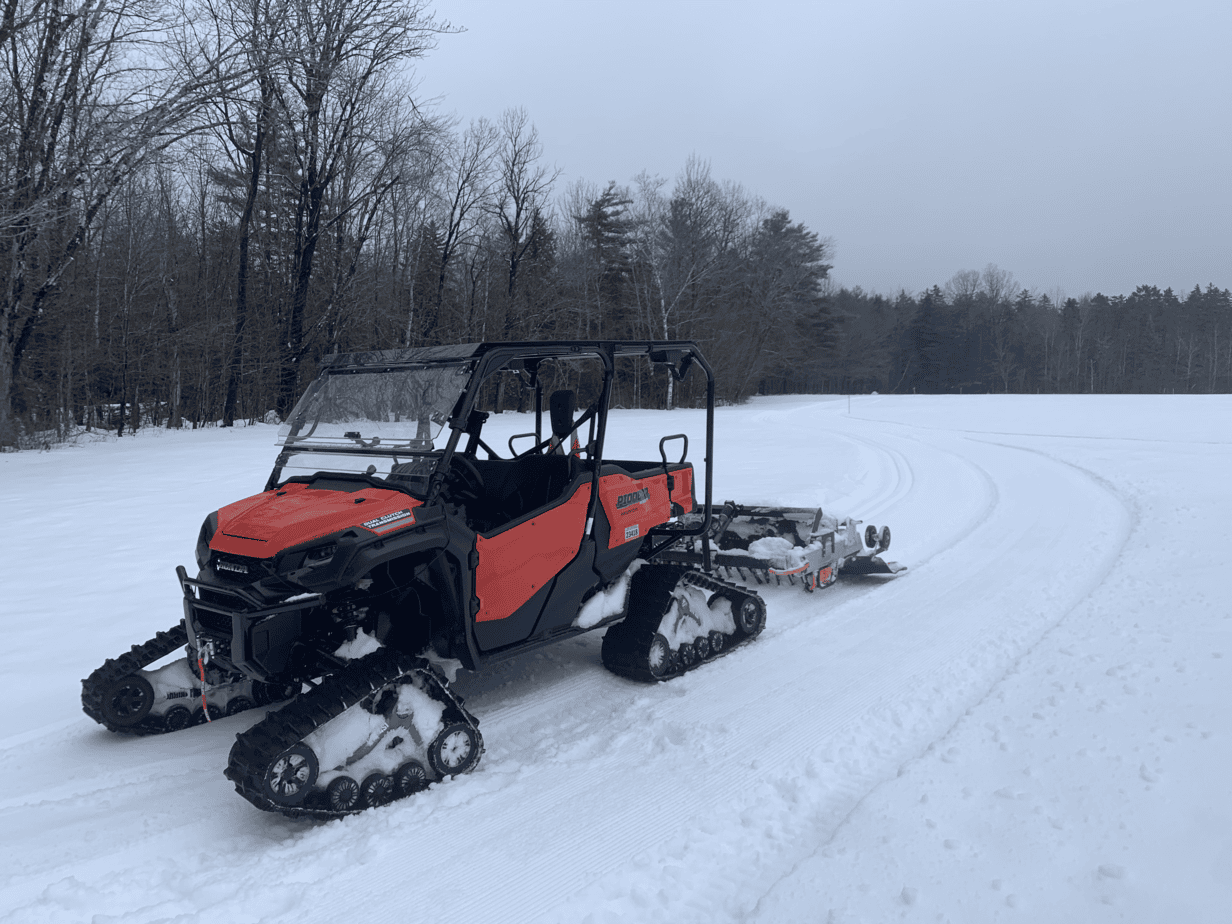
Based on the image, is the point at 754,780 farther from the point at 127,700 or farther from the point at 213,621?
the point at 127,700

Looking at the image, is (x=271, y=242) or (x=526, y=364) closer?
(x=526, y=364)

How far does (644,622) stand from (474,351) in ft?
6.16

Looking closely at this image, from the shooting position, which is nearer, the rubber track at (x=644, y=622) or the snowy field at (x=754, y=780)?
the snowy field at (x=754, y=780)

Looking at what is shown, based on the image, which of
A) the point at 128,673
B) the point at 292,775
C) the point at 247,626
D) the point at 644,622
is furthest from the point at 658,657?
the point at 128,673

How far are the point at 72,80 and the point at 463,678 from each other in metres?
12.9

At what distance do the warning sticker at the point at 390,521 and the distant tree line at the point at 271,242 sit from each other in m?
3.11

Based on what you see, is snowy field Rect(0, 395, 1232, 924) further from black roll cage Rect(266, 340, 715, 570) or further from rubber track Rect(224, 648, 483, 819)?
black roll cage Rect(266, 340, 715, 570)

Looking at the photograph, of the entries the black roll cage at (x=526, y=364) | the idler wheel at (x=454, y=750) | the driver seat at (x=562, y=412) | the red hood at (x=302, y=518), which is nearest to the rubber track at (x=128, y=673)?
the red hood at (x=302, y=518)

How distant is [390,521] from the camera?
343 centimetres

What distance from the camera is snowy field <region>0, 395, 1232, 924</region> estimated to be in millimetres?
2656

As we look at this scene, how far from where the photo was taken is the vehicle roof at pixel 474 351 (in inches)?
158

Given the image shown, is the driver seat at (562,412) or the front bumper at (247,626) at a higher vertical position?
the driver seat at (562,412)

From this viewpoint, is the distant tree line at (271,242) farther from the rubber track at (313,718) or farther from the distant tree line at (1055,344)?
the distant tree line at (1055,344)

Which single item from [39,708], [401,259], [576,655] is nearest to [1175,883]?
[576,655]
